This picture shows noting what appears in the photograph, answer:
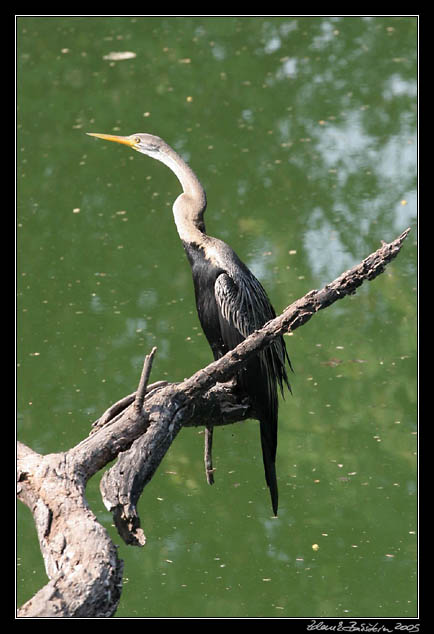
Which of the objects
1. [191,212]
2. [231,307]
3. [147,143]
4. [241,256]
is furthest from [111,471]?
[241,256]

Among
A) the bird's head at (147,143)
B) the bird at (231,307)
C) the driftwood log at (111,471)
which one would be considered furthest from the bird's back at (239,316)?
the bird's head at (147,143)

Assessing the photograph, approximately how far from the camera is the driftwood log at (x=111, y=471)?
212 centimetres

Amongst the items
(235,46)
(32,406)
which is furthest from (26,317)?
(235,46)

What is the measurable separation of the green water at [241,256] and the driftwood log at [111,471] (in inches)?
38.8

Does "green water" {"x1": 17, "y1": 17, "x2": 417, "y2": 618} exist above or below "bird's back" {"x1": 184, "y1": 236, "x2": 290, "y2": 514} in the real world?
below

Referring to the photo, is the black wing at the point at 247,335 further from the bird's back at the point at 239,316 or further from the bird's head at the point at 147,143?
the bird's head at the point at 147,143

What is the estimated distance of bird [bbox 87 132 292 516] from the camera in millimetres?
3221

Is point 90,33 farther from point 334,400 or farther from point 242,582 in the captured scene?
point 242,582

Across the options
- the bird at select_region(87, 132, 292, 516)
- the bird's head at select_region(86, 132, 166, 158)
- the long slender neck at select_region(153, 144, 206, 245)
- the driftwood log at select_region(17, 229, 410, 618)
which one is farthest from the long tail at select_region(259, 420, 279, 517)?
the bird's head at select_region(86, 132, 166, 158)

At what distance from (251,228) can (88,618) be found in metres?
3.58

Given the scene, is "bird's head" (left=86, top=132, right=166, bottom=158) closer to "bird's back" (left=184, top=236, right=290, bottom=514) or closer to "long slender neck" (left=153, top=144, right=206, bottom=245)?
"long slender neck" (left=153, top=144, right=206, bottom=245)

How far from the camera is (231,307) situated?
3225 mm

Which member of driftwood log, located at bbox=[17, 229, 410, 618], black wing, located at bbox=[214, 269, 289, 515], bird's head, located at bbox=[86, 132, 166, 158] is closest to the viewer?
driftwood log, located at bbox=[17, 229, 410, 618]

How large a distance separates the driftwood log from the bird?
0.29 meters
